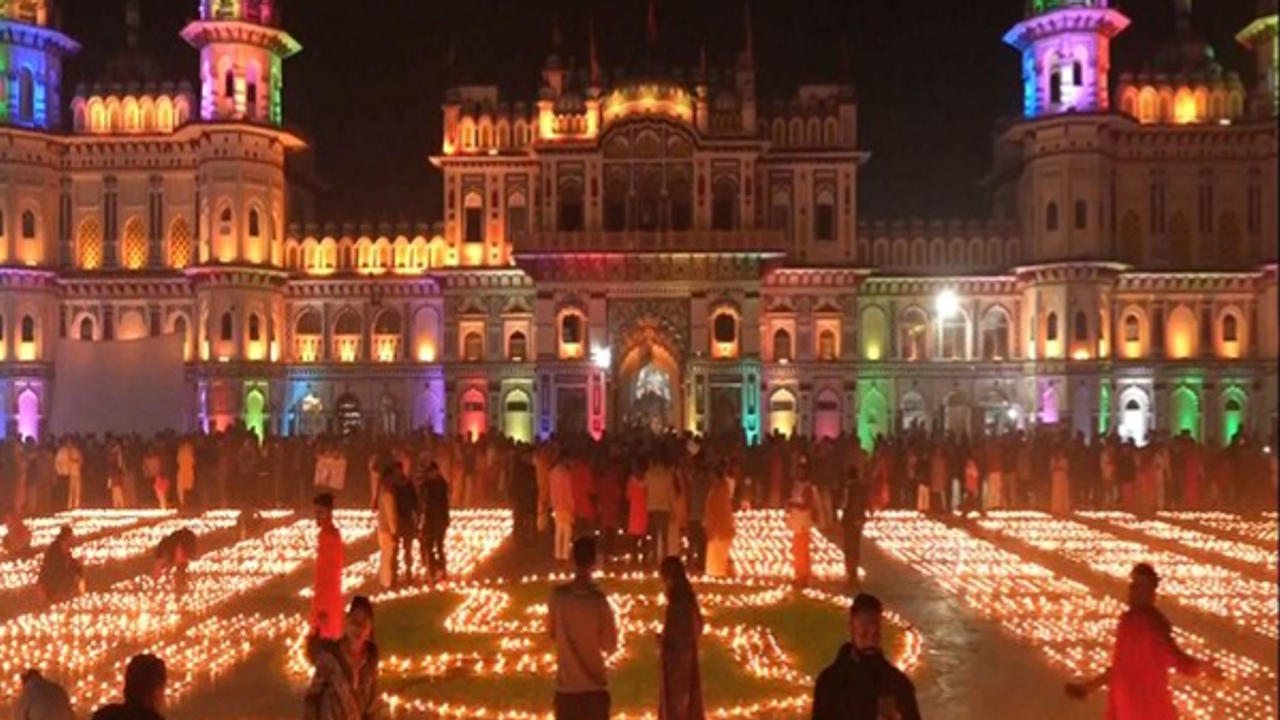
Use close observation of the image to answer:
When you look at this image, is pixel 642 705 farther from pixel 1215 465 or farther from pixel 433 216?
pixel 433 216

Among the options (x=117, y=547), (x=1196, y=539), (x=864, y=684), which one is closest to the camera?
(x=864, y=684)

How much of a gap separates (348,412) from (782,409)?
16.2m

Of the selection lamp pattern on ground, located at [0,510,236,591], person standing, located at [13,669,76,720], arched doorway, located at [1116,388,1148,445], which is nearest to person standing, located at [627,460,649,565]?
lamp pattern on ground, located at [0,510,236,591]

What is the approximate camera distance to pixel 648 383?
56844 millimetres

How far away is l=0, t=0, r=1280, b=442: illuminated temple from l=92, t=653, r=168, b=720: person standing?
45290 mm

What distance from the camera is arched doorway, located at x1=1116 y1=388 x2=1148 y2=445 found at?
55438mm

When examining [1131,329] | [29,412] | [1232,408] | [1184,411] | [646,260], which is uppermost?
[646,260]

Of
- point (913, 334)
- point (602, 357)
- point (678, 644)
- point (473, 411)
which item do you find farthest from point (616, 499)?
point (913, 334)

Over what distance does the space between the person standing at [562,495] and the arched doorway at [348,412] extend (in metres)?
33.9

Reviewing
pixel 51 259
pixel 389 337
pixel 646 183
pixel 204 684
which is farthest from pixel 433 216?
pixel 204 684

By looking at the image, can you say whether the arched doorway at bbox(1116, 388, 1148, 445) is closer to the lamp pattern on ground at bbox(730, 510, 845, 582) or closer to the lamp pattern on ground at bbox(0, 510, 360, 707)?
the lamp pattern on ground at bbox(730, 510, 845, 582)

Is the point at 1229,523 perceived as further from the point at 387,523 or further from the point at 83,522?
the point at 83,522

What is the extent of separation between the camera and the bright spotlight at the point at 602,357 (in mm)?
53625

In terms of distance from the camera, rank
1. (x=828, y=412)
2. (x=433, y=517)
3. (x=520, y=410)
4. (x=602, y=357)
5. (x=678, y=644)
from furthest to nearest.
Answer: (x=520, y=410), (x=828, y=412), (x=602, y=357), (x=433, y=517), (x=678, y=644)
